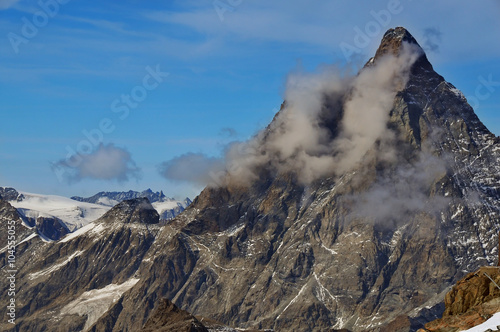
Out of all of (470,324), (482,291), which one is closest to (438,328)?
(470,324)

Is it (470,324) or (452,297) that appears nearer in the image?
(470,324)

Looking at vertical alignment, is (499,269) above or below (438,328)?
above

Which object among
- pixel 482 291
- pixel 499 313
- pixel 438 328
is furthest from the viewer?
pixel 482 291

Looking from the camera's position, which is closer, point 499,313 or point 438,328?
point 499,313

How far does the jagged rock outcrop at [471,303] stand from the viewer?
167m

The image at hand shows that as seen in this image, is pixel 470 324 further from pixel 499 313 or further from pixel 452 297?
pixel 452 297

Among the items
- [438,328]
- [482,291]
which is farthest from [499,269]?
[438,328]

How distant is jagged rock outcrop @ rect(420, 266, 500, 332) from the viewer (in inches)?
6570

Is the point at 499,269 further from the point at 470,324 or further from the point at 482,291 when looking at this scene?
the point at 470,324

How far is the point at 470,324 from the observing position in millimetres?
164625

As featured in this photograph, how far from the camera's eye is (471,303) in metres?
186

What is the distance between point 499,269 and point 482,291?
720cm

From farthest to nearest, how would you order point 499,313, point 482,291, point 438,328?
point 482,291 < point 438,328 < point 499,313

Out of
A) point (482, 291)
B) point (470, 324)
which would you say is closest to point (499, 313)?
point (470, 324)
